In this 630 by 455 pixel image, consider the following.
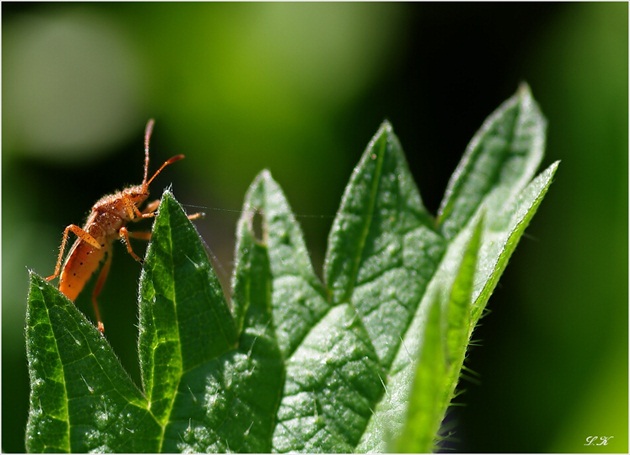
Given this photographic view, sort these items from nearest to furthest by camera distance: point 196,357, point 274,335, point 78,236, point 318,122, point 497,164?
point 196,357 < point 274,335 < point 497,164 < point 78,236 < point 318,122

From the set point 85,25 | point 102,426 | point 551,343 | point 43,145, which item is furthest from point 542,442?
point 85,25

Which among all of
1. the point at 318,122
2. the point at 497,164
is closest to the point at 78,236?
the point at 497,164

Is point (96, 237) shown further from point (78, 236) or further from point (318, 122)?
point (318, 122)

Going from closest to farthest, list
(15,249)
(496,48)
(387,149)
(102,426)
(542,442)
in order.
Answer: (102,426) < (387,149) < (542,442) < (15,249) < (496,48)

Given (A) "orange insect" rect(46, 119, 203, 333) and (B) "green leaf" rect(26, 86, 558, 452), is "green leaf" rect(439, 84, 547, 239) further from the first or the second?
(A) "orange insect" rect(46, 119, 203, 333)

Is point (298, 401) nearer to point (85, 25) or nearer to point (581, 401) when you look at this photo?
point (581, 401)

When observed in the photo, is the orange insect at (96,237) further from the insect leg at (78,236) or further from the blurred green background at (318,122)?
the blurred green background at (318,122)

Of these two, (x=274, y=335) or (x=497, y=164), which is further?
(x=497, y=164)
